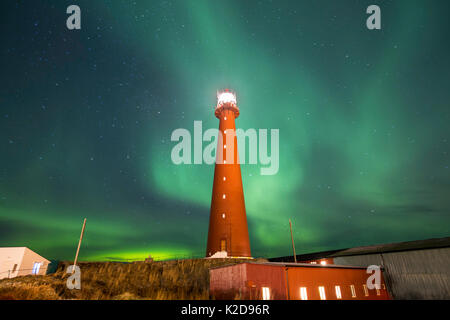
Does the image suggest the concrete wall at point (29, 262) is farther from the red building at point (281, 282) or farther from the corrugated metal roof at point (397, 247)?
the corrugated metal roof at point (397, 247)

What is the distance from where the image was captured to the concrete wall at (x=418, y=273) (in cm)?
2109

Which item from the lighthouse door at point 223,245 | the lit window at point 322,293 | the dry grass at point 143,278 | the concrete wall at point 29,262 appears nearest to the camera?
the lit window at point 322,293

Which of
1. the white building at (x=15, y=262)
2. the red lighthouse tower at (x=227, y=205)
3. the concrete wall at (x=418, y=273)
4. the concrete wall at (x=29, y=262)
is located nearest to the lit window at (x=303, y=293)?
the red lighthouse tower at (x=227, y=205)

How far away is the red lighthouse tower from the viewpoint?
28.5 meters

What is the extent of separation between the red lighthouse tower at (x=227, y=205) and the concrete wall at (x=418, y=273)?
50.6 feet

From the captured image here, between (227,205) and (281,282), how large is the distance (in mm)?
13949

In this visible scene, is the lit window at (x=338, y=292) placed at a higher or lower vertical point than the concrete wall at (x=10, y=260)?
lower

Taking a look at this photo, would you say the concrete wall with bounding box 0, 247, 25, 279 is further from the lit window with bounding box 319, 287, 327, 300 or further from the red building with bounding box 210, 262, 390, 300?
the lit window with bounding box 319, 287, 327, 300

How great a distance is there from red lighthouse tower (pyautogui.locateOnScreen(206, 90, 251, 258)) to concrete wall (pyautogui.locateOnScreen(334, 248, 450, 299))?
50.6 feet

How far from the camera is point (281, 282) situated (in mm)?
17062

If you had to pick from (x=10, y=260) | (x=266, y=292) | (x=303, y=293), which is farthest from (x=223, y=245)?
(x=10, y=260)
